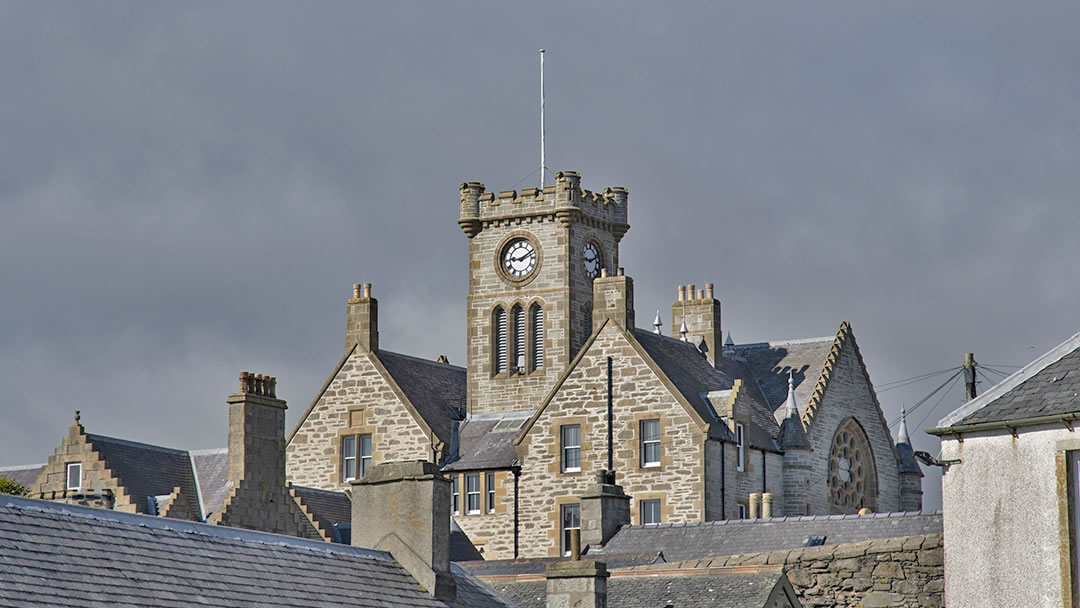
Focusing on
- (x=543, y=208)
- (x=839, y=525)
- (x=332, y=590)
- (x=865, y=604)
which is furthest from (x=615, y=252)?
(x=332, y=590)

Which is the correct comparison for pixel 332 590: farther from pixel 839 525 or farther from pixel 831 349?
pixel 831 349

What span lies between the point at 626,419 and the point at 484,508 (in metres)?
5.02

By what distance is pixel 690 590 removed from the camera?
27.9 meters

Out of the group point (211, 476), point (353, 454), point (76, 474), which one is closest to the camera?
point (76, 474)

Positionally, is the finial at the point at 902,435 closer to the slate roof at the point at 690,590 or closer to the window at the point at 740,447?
the window at the point at 740,447

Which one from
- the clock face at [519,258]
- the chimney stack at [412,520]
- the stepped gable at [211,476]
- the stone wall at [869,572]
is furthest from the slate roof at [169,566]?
the clock face at [519,258]

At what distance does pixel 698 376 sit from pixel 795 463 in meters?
3.81

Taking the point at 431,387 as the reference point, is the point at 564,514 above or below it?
below

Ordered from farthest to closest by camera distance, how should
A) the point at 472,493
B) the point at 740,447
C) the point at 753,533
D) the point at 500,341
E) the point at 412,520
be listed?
the point at 500,341 → the point at 472,493 → the point at 740,447 → the point at 753,533 → the point at 412,520

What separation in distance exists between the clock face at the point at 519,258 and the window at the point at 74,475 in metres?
20.4

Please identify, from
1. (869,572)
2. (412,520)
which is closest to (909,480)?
(869,572)

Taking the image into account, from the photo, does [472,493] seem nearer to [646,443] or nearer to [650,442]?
[646,443]

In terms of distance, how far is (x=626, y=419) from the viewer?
57500 mm

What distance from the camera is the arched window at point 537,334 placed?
210ft
